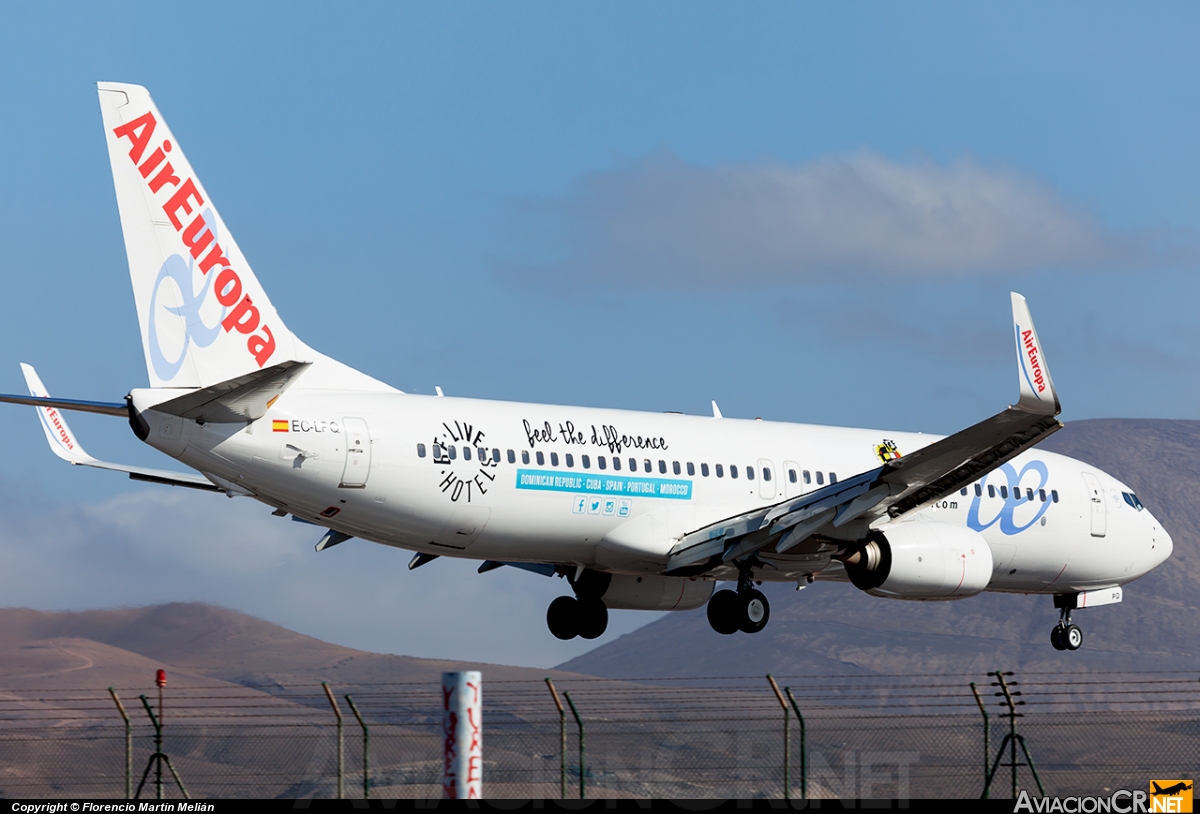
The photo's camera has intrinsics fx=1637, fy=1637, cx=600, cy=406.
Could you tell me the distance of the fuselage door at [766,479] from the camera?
103 ft

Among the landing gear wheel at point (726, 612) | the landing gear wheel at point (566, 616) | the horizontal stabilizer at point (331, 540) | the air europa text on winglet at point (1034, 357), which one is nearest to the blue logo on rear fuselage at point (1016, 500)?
the landing gear wheel at point (726, 612)

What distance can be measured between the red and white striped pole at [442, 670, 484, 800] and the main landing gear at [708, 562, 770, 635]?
15991mm

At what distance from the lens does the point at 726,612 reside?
30688 millimetres

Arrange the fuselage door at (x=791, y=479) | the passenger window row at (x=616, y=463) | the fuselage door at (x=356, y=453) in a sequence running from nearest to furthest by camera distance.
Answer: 1. the fuselage door at (x=356, y=453)
2. the passenger window row at (x=616, y=463)
3. the fuselage door at (x=791, y=479)

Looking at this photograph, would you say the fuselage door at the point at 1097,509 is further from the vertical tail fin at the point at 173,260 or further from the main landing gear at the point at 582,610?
the vertical tail fin at the point at 173,260

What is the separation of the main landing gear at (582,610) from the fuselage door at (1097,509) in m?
11.0

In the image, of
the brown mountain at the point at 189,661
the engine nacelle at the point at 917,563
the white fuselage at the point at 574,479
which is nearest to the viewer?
the white fuselage at the point at 574,479

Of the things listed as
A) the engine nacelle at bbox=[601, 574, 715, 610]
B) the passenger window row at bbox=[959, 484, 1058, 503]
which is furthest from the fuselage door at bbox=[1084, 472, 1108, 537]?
the engine nacelle at bbox=[601, 574, 715, 610]

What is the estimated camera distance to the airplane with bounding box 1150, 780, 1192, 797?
725 inches

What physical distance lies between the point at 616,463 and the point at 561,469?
1320 mm

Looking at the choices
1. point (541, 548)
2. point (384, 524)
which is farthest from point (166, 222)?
point (541, 548)

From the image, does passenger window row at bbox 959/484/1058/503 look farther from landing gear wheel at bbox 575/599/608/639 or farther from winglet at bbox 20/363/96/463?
winglet at bbox 20/363/96/463

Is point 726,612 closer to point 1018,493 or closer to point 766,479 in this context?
point 766,479

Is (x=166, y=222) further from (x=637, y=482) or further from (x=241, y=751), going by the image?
(x=241, y=751)
